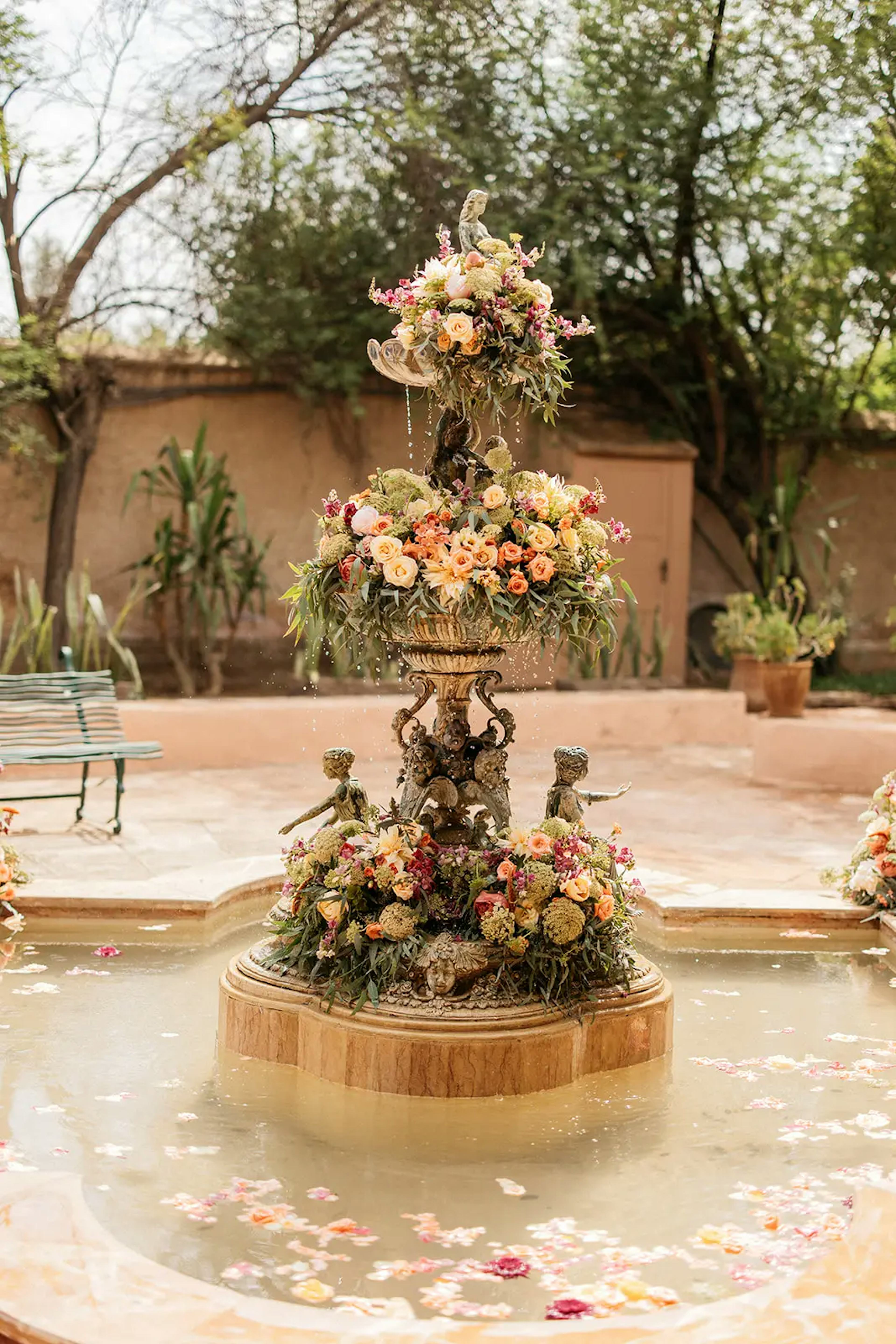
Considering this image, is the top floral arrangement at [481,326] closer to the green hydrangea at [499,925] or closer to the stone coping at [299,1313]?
the green hydrangea at [499,925]

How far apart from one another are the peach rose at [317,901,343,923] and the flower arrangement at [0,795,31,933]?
4.92 feet

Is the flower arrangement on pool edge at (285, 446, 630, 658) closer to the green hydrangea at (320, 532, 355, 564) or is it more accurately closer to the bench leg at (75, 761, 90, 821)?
the green hydrangea at (320, 532, 355, 564)

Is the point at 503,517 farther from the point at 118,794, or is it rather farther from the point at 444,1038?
the point at 118,794

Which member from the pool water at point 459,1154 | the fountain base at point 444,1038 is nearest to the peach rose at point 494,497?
the fountain base at point 444,1038

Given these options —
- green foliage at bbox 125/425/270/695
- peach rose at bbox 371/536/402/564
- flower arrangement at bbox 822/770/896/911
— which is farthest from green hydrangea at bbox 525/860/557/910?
green foliage at bbox 125/425/270/695

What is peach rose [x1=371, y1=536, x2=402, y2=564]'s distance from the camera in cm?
401

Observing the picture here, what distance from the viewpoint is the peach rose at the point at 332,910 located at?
13.5 feet

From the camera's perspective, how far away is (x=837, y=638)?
14797mm

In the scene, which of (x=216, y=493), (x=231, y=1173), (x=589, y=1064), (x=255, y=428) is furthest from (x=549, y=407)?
(x=255, y=428)

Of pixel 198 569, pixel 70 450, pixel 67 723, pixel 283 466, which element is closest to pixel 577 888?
pixel 67 723

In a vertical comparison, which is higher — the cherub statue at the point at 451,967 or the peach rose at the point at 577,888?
the peach rose at the point at 577,888

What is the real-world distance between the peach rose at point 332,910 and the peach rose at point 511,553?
1.08 m

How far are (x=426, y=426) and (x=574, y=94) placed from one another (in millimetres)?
3248

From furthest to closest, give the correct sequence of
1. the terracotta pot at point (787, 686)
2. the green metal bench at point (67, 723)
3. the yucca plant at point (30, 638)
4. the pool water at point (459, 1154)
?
the terracotta pot at point (787, 686) < the yucca plant at point (30, 638) < the green metal bench at point (67, 723) < the pool water at point (459, 1154)
